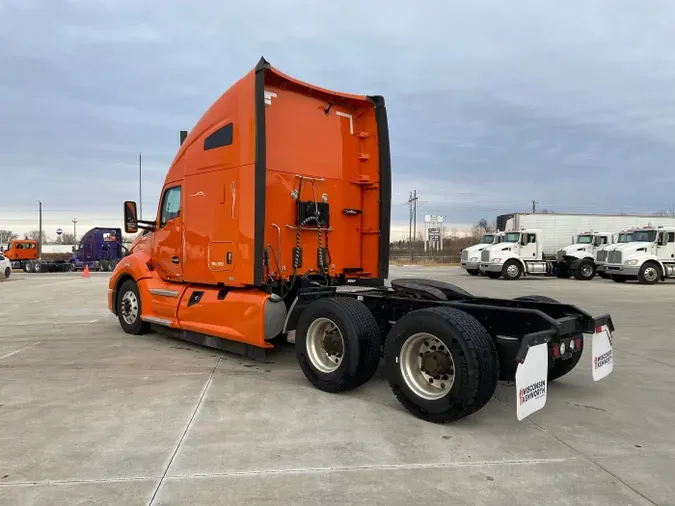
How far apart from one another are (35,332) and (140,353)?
3.30 metres

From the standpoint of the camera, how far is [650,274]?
76.2 ft

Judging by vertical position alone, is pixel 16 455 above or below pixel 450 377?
below

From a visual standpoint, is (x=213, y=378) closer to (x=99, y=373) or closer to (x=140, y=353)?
(x=99, y=373)

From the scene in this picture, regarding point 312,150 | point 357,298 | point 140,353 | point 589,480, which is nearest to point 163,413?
point 357,298

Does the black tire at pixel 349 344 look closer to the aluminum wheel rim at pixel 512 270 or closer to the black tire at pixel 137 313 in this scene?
the black tire at pixel 137 313

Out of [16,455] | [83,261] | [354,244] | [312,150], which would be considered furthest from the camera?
[83,261]

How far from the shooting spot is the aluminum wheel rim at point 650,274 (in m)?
23.1

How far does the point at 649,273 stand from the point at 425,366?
23.1 m

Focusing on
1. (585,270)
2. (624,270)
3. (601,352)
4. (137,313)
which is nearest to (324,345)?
(601,352)

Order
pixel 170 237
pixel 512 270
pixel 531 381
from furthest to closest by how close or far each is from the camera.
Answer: pixel 512 270 < pixel 170 237 < pixel 531 381

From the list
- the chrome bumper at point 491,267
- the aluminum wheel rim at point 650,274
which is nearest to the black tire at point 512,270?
the chrome bumper at point 491,267

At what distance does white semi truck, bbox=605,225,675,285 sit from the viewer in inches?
913

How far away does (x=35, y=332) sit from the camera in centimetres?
921

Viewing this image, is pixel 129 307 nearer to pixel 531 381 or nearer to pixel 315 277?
pixel 315 277
